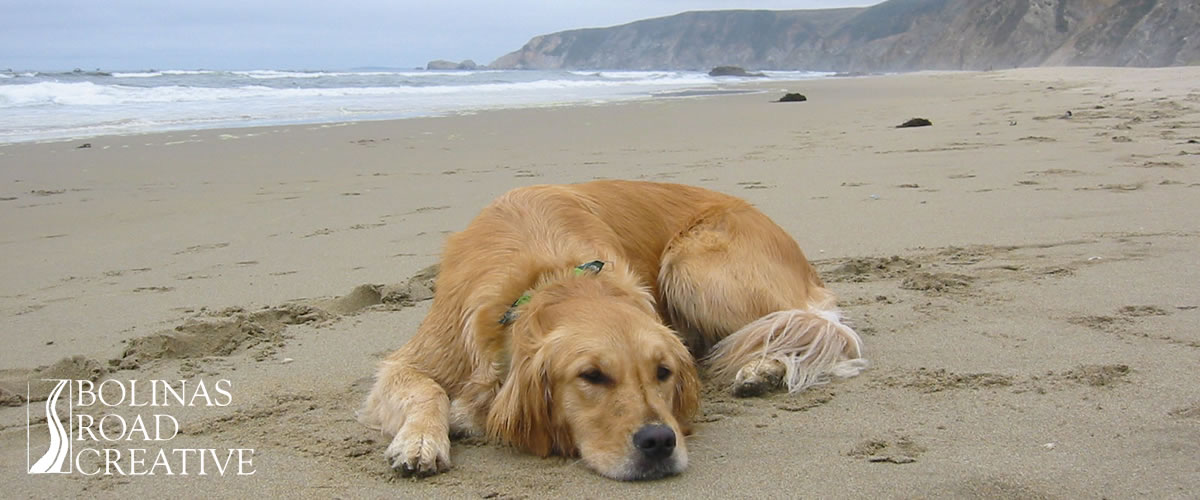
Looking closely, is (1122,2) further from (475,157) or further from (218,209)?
(218,209)

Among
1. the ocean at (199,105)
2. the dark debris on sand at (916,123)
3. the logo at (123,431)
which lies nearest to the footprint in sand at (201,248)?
the logo at (123,431)

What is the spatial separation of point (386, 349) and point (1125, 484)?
8.94ft

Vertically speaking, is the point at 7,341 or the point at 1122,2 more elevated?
the point at 1122,2

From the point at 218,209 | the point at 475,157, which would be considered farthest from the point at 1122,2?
the point at 218,209

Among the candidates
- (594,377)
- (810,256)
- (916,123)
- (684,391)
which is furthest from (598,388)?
(916,123)

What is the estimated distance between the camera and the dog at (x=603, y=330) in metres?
2.71

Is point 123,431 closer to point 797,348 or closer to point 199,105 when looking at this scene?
point 797,348

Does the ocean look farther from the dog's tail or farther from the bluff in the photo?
the bluff

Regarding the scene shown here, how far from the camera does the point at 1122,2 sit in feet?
165

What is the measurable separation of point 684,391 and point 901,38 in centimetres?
8234

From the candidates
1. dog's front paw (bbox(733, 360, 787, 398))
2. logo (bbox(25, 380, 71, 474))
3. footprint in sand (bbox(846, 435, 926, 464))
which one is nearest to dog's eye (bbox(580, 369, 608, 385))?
footprint in sand (bbox(846, 435, 926, 464))

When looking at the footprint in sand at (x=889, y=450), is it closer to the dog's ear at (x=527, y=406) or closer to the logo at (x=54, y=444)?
the dog's ear at (x=527, y=406)

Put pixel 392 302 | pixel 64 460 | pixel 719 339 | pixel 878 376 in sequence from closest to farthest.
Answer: pixel 64 460 → pixel 878 376 → pixel 719 339 → pixel 392 302

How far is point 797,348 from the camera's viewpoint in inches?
142
